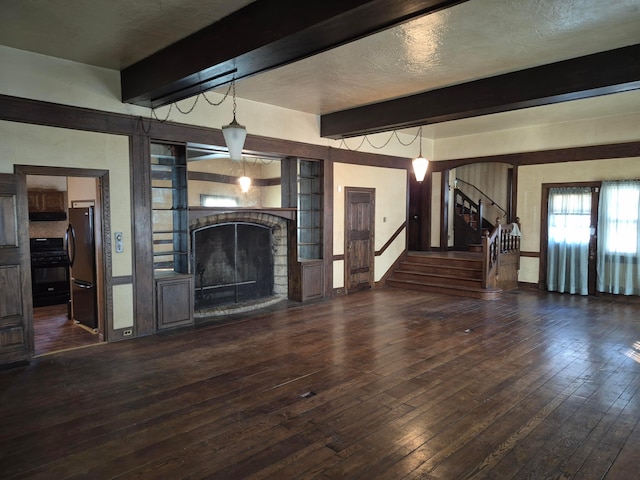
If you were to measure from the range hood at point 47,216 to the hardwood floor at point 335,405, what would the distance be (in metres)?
3.47

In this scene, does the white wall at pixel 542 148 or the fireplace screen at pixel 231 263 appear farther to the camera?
the white wall at pixel 542 148

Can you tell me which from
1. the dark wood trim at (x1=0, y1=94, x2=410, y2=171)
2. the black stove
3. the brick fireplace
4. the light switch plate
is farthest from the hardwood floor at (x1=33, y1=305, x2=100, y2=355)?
the dark wood trim at (x1=0, y1=94, x2=410, y2=171)

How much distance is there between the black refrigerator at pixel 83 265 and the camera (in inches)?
214

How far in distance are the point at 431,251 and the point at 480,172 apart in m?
3.28

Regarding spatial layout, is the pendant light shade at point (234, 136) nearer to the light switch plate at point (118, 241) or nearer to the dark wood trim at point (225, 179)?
the light switch plate at point (118, 241)

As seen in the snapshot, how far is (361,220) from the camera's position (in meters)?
8.43

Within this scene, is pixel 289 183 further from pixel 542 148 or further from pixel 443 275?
pixel 542 148

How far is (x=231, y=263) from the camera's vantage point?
686 centimetres

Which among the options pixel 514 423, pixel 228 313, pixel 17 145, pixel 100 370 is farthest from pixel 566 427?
pixel 17 145

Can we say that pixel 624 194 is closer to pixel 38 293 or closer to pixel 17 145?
pixel 17 145

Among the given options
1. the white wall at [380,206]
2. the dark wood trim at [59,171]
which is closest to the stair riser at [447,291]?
the white wall at [380,206]

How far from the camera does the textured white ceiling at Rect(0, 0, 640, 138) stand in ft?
11.3

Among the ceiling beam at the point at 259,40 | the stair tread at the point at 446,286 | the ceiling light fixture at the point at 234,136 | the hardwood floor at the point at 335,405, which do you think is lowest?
the hardwood floor at the point at 335,405

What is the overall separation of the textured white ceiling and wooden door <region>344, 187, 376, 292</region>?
2.85 metres
